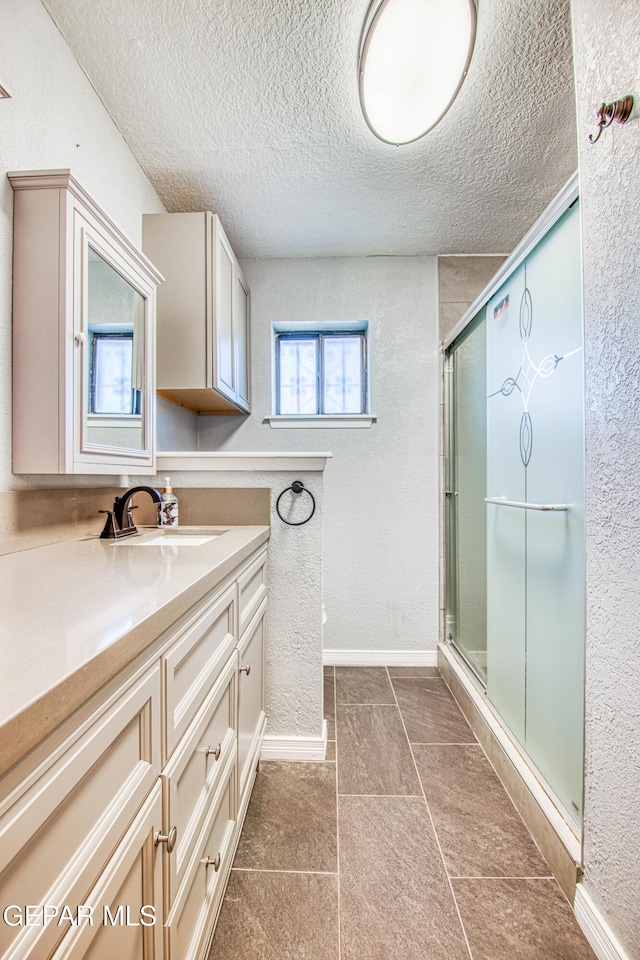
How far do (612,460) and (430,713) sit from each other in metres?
1.56

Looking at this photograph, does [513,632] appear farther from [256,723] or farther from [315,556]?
[256,723]

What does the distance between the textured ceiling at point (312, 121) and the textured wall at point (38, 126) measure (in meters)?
0.09

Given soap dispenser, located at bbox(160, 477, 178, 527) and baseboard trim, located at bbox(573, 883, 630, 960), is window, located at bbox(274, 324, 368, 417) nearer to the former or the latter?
soap dispenser, located at bbox(160, 477, 178, 527)

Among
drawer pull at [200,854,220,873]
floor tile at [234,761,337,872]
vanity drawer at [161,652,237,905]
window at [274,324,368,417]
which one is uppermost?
window at [274,324,368,417]

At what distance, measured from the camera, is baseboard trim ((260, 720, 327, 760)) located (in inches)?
64.4

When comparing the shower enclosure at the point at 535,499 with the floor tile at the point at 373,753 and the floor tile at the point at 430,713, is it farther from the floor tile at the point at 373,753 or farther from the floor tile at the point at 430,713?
A: the floor tile at the point at 373,753

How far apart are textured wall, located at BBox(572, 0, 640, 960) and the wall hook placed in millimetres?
20

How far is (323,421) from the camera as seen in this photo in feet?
8.47

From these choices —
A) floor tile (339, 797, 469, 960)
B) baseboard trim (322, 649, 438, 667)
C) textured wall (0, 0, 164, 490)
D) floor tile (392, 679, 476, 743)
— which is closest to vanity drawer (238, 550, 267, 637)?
textured wall (0, 0, 164, 490)

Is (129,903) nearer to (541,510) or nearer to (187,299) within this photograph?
(541,510)

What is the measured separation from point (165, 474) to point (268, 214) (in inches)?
58.2

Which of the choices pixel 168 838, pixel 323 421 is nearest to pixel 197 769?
pixel 168 838

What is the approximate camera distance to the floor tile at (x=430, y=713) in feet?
5.89

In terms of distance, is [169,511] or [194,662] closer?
[194,662]
